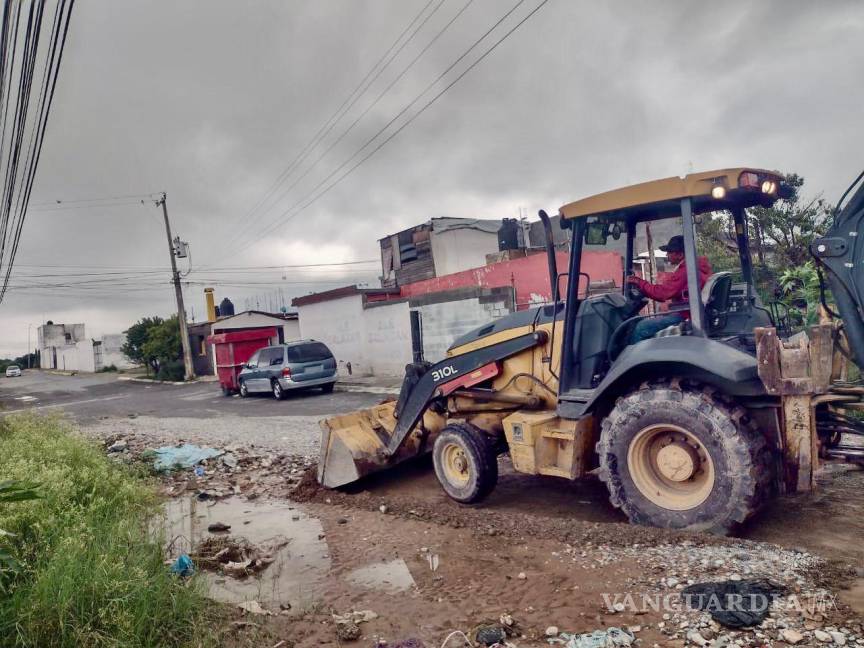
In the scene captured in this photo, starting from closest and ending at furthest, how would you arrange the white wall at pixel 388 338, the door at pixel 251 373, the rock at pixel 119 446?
the rock at pixel 119 446 < the door at pixel 251 373 < the white wall at pixel 388 338

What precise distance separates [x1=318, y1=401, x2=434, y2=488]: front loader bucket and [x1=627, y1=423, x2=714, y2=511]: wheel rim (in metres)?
2.74

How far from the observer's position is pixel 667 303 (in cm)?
506

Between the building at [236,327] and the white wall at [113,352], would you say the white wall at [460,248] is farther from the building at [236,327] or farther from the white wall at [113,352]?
the white wall at [113,352]

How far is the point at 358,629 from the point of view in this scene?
135 inches

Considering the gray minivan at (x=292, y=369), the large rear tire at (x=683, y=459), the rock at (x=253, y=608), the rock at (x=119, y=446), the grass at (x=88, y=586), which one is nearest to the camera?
the grass at (x=88, y=586)

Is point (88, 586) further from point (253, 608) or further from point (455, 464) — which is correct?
point (455, 464)

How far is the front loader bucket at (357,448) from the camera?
634 centimetres

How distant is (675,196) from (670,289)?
0.75m

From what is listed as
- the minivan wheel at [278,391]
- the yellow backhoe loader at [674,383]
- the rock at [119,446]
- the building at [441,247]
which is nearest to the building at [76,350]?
the building at [441,247]

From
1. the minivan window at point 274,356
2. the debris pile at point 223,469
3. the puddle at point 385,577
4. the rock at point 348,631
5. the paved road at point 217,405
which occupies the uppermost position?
the minivan window at point 274,356

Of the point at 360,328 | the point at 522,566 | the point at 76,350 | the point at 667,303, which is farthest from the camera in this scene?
the point at 76,350

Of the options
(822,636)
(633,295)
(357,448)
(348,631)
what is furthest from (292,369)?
(822,636)

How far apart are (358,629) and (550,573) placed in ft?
4.17

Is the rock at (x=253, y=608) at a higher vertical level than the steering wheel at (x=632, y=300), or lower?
lower
